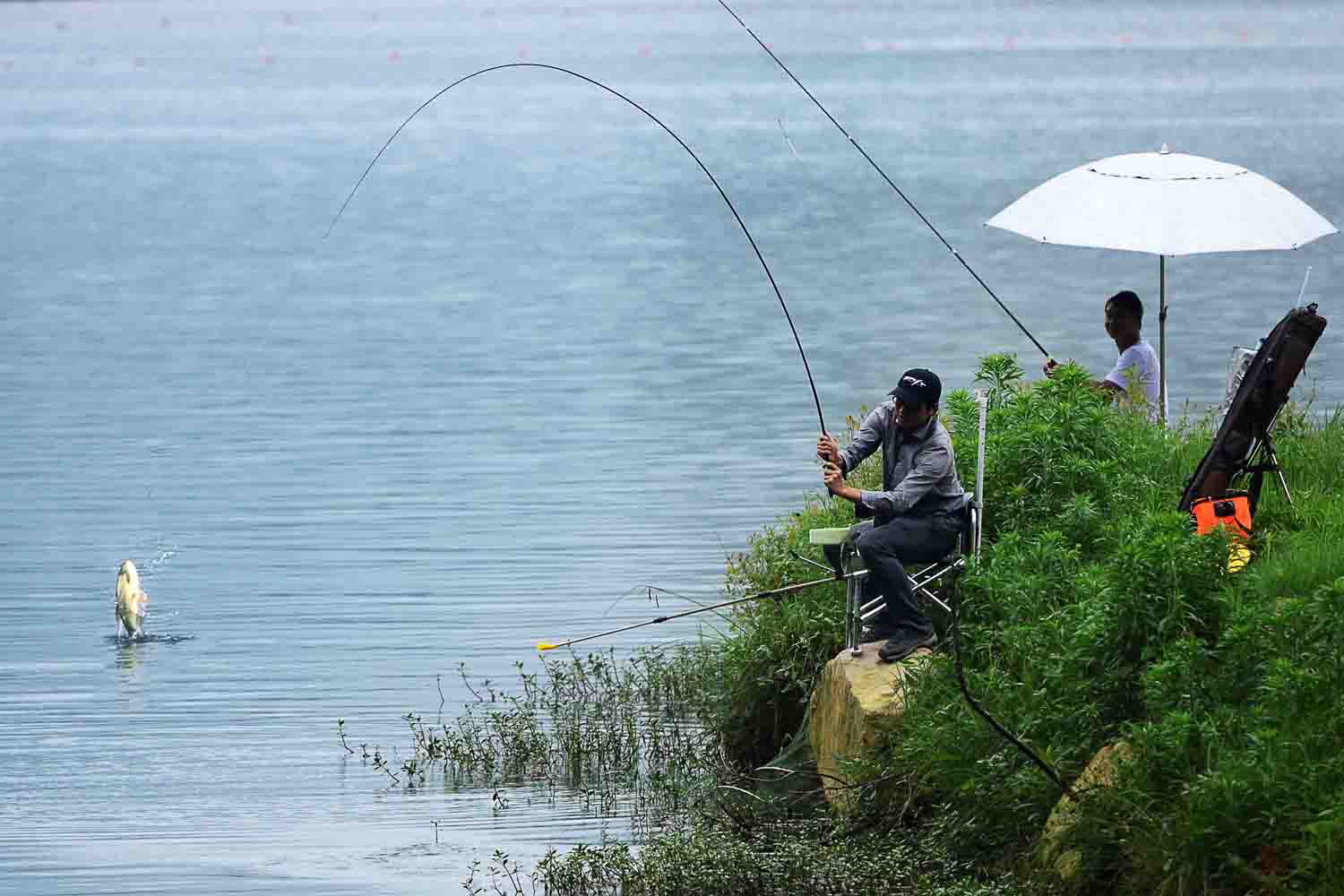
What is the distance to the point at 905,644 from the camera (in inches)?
380

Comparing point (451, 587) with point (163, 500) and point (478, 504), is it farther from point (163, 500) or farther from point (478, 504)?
point (163, 500)

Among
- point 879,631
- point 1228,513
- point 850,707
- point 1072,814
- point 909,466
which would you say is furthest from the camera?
point 879,631

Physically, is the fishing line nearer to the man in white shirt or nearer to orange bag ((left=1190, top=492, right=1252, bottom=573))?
orange bag ((left=1190, top=492, right=1252, bottom=573))

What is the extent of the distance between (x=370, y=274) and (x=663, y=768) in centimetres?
2622

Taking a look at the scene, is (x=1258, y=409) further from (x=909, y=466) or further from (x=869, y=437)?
(x=869, y=437)

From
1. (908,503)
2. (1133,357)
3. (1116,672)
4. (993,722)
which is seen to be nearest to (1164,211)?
(1133,357)

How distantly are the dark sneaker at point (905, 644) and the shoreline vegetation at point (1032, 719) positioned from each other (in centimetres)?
17

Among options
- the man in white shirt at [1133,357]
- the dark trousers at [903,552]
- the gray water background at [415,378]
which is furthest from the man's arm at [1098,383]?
the gray water background at [415,378]

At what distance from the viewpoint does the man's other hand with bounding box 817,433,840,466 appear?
383 inches

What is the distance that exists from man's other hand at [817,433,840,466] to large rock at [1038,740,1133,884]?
184 cm

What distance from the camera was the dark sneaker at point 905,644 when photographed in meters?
9.66

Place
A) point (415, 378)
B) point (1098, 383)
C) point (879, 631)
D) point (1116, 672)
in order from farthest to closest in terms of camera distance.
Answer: point (415, 378) → point (1098, 383) → point (879, 631) → point (1116, 672)

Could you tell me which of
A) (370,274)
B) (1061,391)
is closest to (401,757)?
(1061,391)

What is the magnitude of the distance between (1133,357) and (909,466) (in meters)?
3.09
